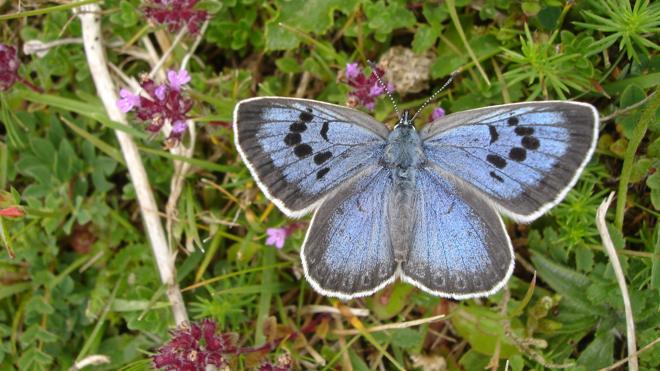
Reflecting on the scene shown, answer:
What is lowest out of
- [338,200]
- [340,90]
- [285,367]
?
[285,367]

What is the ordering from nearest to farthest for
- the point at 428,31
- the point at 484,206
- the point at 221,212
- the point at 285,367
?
the point at 484,206
the point at 285,367
the point at 428,31
the point at 221,212

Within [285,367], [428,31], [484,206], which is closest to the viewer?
[484,206]

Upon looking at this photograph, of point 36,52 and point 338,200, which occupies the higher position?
point 36,52

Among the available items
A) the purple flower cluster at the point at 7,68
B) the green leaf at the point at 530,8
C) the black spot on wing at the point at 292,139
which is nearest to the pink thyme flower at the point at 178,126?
the black spot on wing at the point at 292,139

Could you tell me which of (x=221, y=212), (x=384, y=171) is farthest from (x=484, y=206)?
(x=221, y=212)

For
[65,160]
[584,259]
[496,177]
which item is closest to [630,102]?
[584,259]

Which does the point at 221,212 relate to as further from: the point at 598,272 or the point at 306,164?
the point at 598,272

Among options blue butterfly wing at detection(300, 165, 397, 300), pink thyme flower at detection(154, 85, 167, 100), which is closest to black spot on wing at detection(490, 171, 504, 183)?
blue butterfly wing at detection(300, 165, 397, 300)
